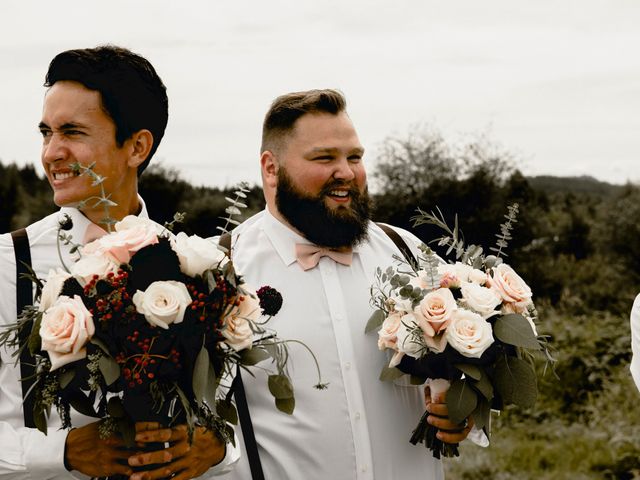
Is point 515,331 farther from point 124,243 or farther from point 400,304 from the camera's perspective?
point 124,243

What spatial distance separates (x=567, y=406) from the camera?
407 inches

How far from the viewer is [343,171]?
4.32 metres

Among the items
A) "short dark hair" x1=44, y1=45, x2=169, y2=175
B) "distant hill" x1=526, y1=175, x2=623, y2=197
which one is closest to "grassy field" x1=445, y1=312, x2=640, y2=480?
"short dark hair" x1=44, y1=45, x2=169, y2=175

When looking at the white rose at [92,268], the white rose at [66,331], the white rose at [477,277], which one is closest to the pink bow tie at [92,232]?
the white rose at [92,268]

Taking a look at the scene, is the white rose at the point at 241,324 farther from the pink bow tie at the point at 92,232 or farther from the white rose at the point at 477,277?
the white rose at the point at 477,277

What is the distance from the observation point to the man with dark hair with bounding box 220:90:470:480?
4.09 meters

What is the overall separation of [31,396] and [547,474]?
6.30 m

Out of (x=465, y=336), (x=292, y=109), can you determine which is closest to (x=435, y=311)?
→ (x=465, y=336)

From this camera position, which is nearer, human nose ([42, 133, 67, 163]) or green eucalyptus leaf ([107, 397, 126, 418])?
green eucalyptus leaf ([107, 397, 126, 418])

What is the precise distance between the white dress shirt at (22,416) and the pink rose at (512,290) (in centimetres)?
133

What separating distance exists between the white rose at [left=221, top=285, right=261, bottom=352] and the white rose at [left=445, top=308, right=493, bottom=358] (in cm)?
92

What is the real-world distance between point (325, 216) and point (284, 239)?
274 mm

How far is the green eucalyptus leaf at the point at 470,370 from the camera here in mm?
3662

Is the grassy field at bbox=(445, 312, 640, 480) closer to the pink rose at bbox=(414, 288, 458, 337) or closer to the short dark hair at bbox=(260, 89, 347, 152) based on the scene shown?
the short dark hair at bbox=(260, 89, 347, 152)
